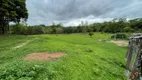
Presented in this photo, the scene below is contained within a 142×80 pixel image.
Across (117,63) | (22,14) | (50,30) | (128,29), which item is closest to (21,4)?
(22,14)

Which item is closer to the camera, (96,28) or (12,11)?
(12,11)

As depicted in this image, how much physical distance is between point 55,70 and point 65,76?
1.90ft

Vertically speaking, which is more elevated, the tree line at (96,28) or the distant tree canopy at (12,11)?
the distant tree canopy at (12,11)

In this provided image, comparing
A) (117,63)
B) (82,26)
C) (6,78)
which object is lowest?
(117,63)

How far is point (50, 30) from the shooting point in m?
69.1

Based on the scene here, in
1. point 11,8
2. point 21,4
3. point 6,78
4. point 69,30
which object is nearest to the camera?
point 6,78

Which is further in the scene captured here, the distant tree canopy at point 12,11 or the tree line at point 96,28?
the tree line at point 96,28

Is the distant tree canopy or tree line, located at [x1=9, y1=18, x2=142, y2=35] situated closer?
the distant tree canopy

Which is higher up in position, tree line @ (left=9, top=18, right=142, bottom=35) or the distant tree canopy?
the distant tree canopy

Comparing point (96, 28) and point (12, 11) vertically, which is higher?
point (12, 11)

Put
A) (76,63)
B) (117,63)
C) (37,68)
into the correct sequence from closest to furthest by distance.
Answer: (37,68) < (76,63) < (117,63)

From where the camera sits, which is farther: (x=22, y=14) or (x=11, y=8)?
(x=22, y=14)

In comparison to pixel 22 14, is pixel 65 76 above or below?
below

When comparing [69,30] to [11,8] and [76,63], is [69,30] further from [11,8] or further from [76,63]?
[76,63]
